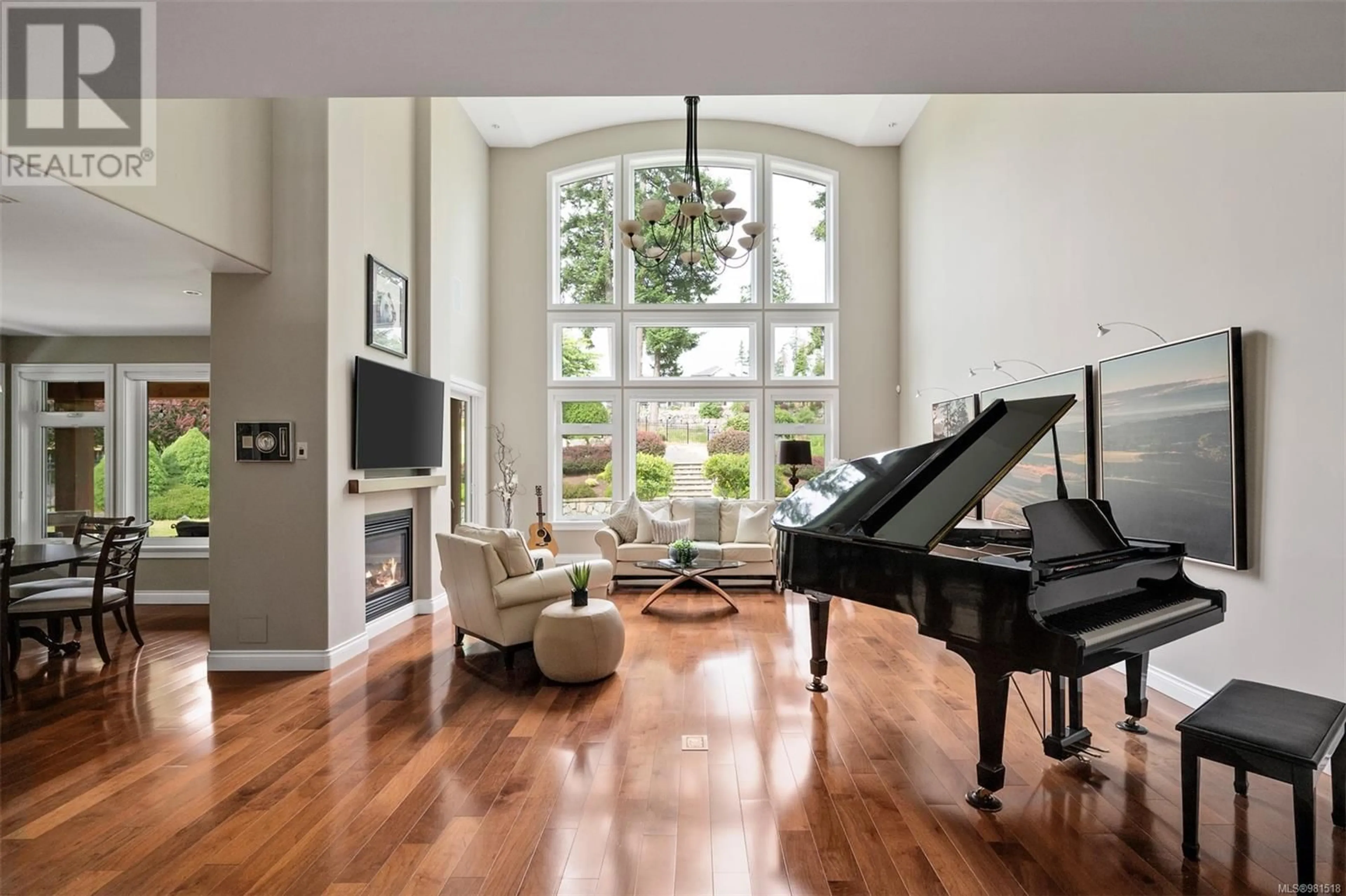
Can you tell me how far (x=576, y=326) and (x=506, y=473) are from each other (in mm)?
1991

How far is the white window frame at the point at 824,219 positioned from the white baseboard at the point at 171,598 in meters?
6.67

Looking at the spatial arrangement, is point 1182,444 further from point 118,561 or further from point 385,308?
point 118,561

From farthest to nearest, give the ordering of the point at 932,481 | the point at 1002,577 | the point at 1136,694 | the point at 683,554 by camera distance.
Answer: the point at 683,554 → the point at 1136,694 → the point at 932,481 → the point at 1002,577

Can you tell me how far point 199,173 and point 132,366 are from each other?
12.5ft

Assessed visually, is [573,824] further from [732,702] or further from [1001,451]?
[1001,451]

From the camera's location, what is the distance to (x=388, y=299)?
5492 mm

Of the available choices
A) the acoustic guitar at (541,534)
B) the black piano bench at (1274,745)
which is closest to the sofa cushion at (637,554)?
the acoustic guitar at (541,534)

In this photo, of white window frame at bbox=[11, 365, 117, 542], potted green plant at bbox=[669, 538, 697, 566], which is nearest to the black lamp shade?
potted green plant at bbox=[669, 538, 697, 566]

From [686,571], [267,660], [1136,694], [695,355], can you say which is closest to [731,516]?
[686,571]

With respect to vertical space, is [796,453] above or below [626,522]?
above

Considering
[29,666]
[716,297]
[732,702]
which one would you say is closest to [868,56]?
[732,702]

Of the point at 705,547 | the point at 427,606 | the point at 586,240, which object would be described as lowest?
the point at 427,606

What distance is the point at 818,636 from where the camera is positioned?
3.98 m

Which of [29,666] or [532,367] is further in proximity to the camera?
[532,367]
